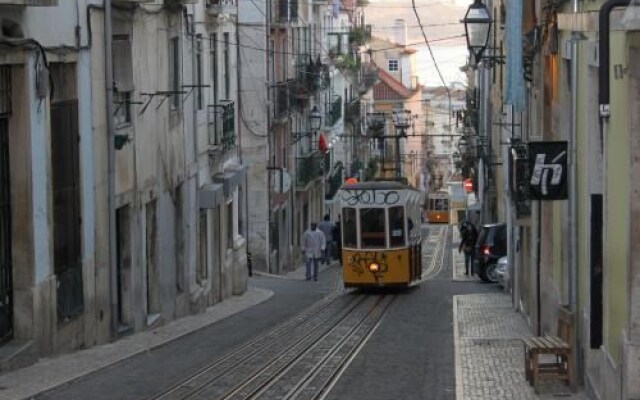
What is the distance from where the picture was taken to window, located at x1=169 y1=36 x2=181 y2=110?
26.0 metres

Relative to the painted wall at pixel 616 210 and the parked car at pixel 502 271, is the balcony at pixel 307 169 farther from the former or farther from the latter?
the painted wall at pixel 616 210

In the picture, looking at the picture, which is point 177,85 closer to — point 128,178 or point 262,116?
point 128,178

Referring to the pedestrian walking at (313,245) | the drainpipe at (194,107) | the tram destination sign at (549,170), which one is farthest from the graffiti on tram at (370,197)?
the tram destination sign at (549,170)

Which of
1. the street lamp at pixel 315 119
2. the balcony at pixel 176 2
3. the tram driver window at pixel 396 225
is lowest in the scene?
the tram driver window at pixel 396 225

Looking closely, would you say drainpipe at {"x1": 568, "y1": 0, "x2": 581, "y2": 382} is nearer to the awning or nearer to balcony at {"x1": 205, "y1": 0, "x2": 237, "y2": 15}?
the awning

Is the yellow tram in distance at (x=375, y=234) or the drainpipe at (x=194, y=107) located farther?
the yellow tram in distance at (x=375, y=234)

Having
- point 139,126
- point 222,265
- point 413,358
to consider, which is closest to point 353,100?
point 222,265

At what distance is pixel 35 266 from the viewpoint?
1623cm

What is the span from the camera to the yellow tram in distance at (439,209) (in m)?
96.6

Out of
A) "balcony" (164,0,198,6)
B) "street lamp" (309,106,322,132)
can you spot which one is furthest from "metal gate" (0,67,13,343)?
"street lamp" (309,106,322,132)

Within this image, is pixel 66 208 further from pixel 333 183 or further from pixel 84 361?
pixel 333 183

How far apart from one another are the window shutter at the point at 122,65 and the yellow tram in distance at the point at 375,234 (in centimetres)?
1004

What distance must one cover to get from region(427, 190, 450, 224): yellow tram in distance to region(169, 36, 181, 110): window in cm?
7036

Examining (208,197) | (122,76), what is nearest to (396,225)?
(208,197)
